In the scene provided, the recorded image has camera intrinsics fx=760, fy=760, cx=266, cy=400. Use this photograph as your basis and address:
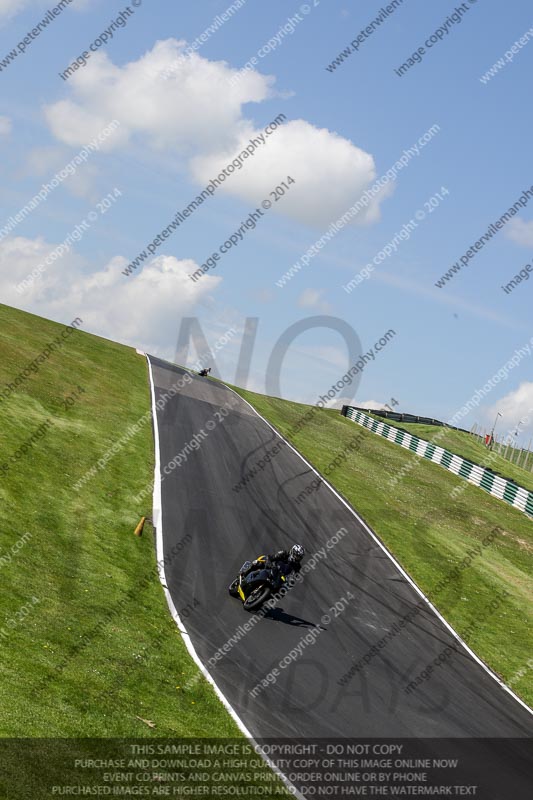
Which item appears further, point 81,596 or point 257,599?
point 257,599

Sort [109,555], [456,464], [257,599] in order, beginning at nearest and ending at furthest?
[257,599] → [109,555] → [456,464]

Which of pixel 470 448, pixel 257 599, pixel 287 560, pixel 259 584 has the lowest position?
pixel 257 599

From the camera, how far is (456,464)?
1907 inches

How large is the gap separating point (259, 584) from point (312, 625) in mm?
1555

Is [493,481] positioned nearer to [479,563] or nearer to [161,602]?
[479,563]

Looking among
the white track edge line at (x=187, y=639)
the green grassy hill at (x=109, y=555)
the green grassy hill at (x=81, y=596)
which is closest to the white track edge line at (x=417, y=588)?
the green grassy hill at (x=109, y=555)

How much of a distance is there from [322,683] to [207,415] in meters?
25.6

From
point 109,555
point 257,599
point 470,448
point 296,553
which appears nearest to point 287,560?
point 296,553

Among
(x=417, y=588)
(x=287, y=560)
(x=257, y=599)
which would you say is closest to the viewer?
(x=257, y=599)

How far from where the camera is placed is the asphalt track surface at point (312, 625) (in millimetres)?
13359

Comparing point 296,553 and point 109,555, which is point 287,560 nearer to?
point 296,553

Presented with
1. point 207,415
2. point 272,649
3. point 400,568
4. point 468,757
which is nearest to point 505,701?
point 468,757

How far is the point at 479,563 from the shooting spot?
94.3 ft

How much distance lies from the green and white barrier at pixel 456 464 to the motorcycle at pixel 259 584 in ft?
87.8
